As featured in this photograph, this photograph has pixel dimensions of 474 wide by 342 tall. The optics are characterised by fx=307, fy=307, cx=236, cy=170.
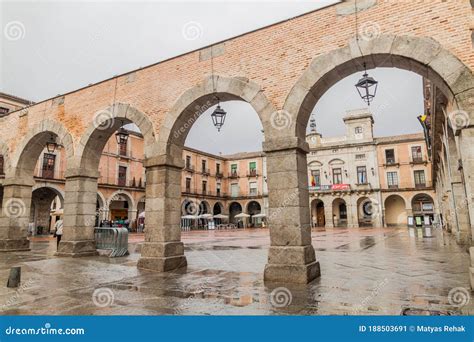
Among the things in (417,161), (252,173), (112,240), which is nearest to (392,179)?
(417,161)

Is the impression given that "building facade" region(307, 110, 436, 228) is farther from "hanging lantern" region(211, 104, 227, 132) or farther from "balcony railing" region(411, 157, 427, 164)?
"hanging lantern" region(211, 104, 227, 132)

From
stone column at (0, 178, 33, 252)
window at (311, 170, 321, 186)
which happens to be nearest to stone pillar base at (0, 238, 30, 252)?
stone column at (0, 178, 33, 252)

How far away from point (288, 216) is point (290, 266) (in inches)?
35.8

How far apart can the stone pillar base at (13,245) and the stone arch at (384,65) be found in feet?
35.6

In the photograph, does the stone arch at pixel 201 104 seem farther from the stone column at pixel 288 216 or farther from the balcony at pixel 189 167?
the balcony at pixel 189 167

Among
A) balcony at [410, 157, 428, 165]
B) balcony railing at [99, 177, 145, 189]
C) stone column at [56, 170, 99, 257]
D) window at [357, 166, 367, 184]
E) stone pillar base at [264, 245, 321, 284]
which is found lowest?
stone pillar base at [264, 245, 321, 284]

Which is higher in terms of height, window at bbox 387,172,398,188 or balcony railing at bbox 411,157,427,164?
balcony railing at bbox 411,157,427,164

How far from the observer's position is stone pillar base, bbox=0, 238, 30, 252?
35.4 feet

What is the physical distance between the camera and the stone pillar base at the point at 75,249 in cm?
915

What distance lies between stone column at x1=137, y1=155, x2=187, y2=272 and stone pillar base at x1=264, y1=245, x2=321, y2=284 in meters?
2.60

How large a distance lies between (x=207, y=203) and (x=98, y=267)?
109ft

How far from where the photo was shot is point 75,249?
9.16 m

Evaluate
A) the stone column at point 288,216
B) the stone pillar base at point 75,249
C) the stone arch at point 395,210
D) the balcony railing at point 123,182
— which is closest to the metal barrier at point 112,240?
the stone pillar base at point 75,249

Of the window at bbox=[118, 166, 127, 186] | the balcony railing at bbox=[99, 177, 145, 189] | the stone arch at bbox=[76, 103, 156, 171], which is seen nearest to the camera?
the stone arch at bbox=[76, 103, 156, 171]
